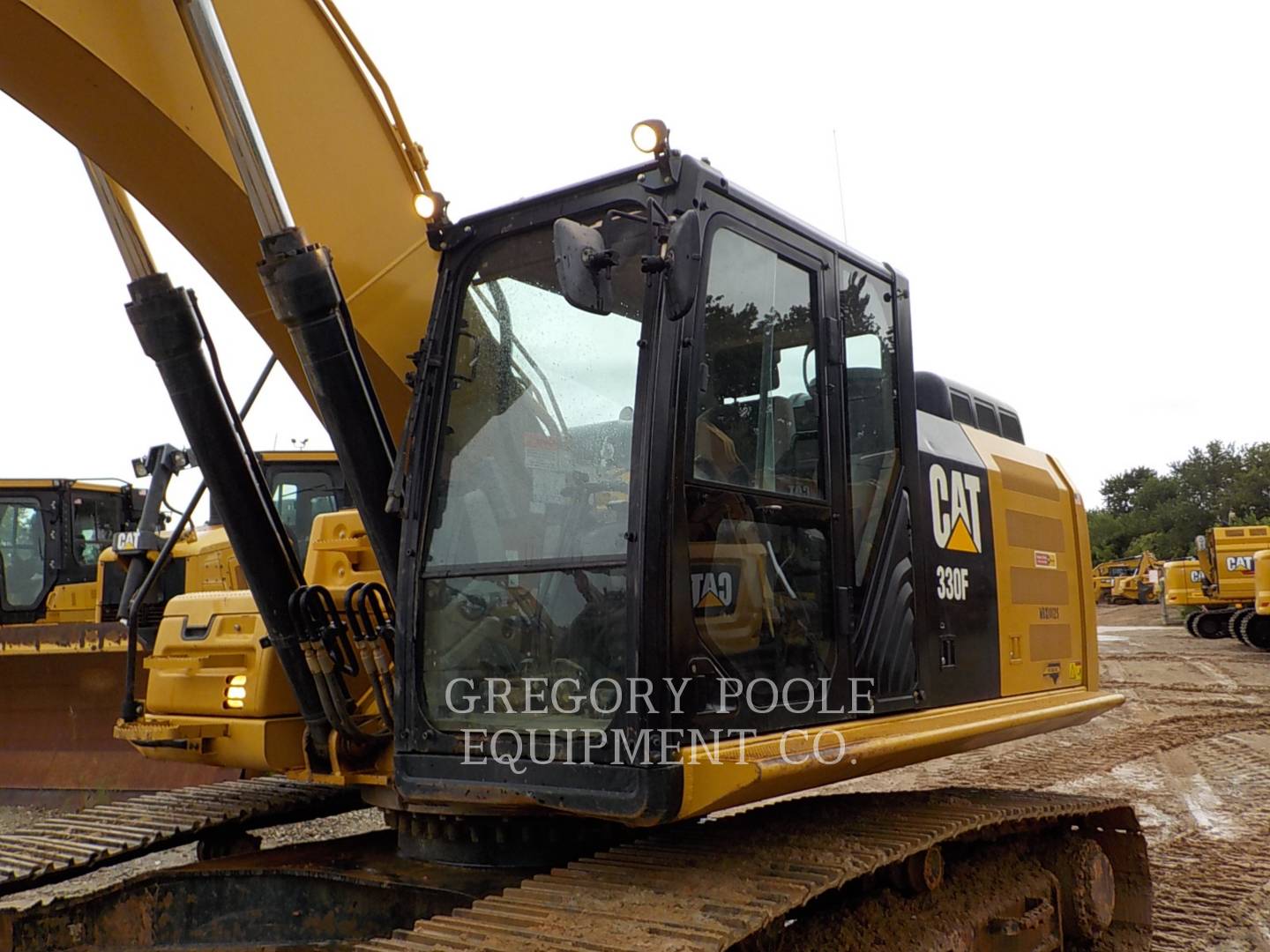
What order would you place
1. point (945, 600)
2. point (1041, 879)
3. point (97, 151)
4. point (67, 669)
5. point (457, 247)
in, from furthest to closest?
point (67, 669)
point (1041, 879)
point (945, 600)
point (457, 247)
point (97, 151)

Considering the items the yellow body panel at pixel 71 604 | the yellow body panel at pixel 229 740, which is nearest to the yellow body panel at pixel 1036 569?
the yellow body panel at pixel 229 740

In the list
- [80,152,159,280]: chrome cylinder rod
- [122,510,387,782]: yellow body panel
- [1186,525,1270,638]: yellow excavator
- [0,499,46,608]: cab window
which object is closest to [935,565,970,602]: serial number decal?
[122,510,387,782]: yellow body panel

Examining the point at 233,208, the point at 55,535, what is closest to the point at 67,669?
the point at 55,535

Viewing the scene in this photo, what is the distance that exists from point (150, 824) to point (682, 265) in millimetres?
2772

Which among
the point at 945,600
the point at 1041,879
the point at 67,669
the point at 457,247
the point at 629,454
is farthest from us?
the point at 67,669

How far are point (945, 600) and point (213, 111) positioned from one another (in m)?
2.73

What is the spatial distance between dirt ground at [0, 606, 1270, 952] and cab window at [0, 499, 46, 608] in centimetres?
498

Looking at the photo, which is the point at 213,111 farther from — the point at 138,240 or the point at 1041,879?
the point at 1041,879

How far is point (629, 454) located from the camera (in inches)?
114

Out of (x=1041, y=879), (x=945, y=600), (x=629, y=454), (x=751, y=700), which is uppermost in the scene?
(x=629, y=454)

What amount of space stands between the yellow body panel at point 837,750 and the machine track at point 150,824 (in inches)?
77.5

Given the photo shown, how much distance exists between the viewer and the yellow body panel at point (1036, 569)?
4.52 meters

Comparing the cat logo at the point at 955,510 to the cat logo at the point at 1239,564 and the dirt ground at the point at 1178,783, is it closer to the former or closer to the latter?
the dirt ground at the point at 1178,783
